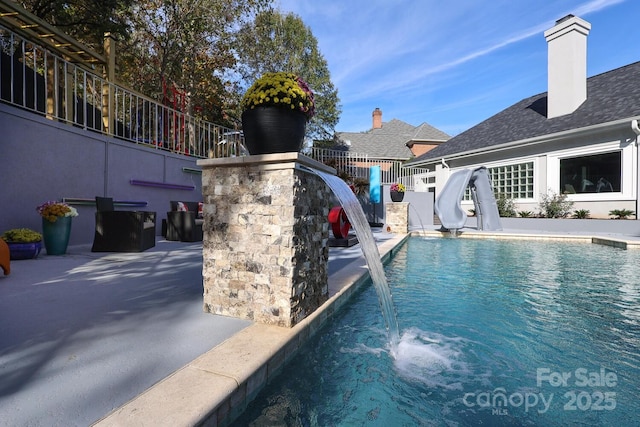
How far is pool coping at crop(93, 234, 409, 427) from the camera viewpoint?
1298 mm

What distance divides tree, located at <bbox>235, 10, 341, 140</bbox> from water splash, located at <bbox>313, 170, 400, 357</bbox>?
48.2 ft

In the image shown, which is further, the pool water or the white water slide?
the white water slide

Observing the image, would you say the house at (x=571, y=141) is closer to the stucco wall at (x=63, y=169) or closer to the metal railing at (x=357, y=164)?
the metal railing at (x=357, y=164)

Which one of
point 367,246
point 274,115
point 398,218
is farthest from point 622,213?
point 274,115

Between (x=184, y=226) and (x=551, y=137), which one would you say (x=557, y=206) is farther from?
(x=184, y=226)

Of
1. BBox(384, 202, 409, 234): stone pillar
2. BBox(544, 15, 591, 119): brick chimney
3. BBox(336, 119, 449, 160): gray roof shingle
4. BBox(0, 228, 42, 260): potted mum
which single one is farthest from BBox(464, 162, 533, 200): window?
BBox(0, 228, 42, 260): potted mum

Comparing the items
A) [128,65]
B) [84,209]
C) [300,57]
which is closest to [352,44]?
[300,57]

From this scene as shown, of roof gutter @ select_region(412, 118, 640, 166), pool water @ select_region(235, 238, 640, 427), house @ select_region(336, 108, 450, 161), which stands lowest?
pool water @ select_region(235, 238, 640, 427)

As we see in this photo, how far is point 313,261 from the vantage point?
2.80m

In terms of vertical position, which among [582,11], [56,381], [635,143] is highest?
[582,11]

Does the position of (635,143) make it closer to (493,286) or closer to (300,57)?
(493,286)

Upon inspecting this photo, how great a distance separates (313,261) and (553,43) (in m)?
16.0

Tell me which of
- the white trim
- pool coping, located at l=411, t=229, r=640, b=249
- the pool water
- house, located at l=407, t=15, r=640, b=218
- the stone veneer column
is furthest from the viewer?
house, located at l=407, t=15, r=640, b=218

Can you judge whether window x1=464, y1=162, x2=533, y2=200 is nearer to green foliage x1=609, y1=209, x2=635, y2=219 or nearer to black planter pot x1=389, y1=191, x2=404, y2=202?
green foliage x1=609, y1=209, x2=635, y2=219
